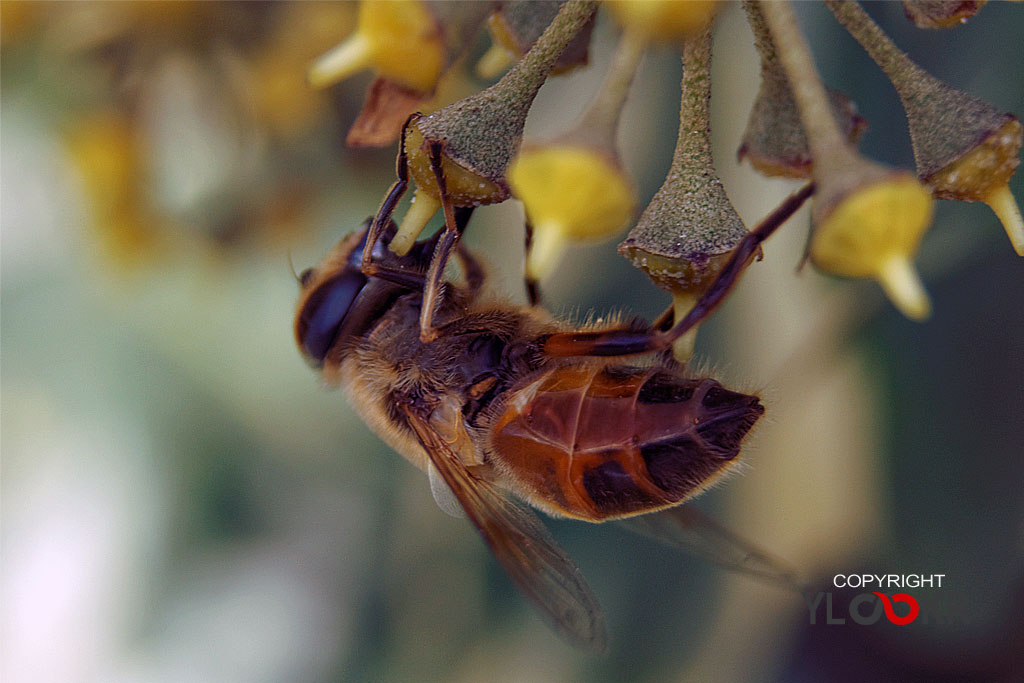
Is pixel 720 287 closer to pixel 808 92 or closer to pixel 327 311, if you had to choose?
pixel 808 92

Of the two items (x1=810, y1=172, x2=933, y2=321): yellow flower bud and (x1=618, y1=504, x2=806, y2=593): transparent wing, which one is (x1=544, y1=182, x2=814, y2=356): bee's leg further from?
(x1=618, y1=504, x2=806, y2=593): transparent wing

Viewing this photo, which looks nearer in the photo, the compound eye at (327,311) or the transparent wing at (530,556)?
the transparent wing at (530,556)

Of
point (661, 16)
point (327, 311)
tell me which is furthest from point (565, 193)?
point (327, 311)

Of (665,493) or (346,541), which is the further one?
(346,541)

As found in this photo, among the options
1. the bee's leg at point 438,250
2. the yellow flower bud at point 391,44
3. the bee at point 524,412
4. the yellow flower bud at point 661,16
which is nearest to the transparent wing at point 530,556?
the bee at point 524,412

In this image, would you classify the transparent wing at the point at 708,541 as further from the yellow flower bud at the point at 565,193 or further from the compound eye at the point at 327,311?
the yellow flower bud at the point at 565,193

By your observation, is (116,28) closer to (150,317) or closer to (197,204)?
(197,204)

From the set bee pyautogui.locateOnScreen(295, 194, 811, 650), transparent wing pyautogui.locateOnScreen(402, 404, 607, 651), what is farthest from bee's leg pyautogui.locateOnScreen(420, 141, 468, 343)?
transparent wing pyautogui.locateOnScreen(402, 404, 607, 651)

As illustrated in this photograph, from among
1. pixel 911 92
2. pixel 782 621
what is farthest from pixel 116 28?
pixel 782 621
